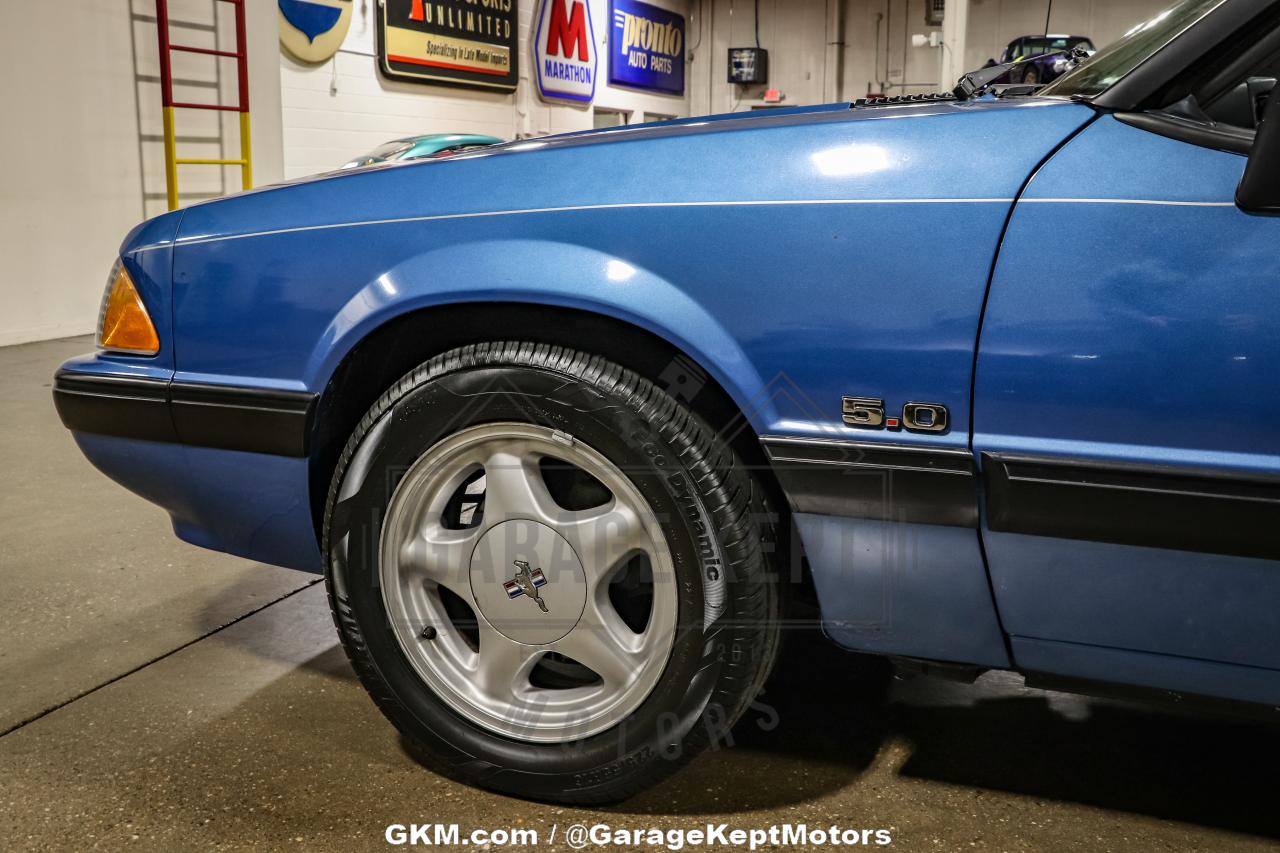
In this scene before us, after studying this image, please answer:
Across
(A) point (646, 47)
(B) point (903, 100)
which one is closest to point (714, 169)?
(B) point (903, 100)

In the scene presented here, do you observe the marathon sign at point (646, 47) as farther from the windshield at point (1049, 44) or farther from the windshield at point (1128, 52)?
the windshield at point (1128, 52)

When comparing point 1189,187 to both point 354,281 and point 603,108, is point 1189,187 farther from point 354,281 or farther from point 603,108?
point 603,108

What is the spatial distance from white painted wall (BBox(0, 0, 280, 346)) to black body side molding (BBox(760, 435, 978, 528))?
658 cm

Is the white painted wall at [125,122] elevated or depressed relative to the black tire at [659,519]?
elevated

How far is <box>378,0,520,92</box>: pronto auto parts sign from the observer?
34.8 ft

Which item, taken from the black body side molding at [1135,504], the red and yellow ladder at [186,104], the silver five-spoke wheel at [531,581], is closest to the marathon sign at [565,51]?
the red and yellow ladder at [186,104]

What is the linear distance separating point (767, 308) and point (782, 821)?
0.73 m

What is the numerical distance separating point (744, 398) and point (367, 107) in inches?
393

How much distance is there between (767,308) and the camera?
1.30m

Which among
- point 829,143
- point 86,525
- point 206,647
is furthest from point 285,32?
point 829,143

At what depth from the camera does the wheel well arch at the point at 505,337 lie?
4.61 feet

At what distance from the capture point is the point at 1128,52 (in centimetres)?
141

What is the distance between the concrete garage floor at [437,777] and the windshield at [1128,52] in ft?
3.23

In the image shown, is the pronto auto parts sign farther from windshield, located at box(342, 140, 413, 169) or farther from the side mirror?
the side mirror
